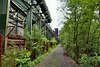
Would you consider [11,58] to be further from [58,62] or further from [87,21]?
[87,21]

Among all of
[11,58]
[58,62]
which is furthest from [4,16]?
[58,62]

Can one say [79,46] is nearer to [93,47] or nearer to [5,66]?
[93,47]

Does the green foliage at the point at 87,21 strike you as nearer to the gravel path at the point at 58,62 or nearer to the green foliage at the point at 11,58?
the gravel path at the point at 58,62

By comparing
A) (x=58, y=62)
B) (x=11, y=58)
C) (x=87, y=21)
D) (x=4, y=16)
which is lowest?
(x=58, y=62)

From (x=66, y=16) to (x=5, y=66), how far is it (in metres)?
4.31

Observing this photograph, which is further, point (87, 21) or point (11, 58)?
point (87, 21)

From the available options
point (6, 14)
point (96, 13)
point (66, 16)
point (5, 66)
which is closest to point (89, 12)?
point (96, 13)

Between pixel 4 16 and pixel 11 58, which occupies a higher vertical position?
pixel 4 16

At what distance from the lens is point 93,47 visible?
15.7 ft

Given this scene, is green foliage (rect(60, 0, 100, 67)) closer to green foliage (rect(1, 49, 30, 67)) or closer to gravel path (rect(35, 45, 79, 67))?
gravel path (rect(35, 45, 79, 67))

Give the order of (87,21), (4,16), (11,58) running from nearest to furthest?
(11,58) < (4,16) < (87,21)

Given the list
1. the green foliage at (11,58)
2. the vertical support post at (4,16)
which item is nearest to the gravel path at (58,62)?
the green foliage at (11,58)

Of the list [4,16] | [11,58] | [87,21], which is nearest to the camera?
[11,58]

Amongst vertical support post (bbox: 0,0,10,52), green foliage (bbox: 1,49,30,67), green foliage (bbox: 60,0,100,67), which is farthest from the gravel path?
vertical support post (bbox: 0,0,10,52)
